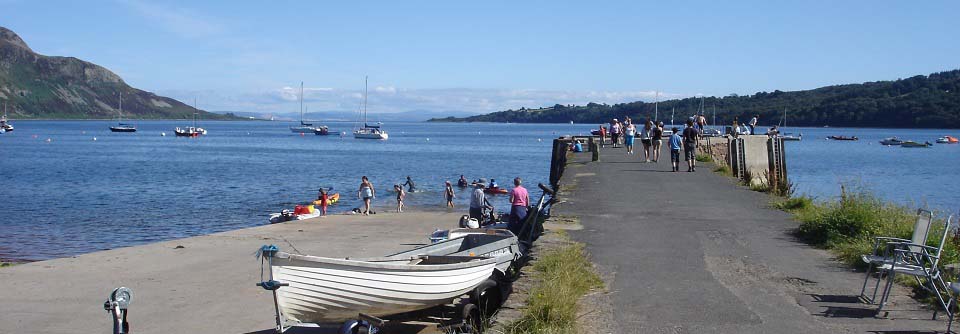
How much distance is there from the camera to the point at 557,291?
841 cm

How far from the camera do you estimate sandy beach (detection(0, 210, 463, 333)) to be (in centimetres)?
1337

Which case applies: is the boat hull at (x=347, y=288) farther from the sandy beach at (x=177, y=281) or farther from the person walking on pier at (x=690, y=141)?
the person walking on pier at (x=690, y=141)

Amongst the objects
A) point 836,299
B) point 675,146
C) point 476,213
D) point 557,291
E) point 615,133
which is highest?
point 615,133

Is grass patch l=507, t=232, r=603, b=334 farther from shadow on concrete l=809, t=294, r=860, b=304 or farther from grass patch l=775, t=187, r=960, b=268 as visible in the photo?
grass patch l=775, t=187, r=960, b=268

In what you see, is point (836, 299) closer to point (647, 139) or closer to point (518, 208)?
point (518, 208)

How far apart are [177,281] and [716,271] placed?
1071 cm

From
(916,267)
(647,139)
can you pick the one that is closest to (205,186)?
(647,139)

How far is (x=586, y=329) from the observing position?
26.1 feet

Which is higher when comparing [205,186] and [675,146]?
[675,146]

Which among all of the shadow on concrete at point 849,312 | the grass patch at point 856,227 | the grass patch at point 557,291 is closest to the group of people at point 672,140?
the grass patch at point 856,227

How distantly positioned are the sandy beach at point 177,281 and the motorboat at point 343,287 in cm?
123

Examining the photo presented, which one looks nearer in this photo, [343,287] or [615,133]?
[343,287]

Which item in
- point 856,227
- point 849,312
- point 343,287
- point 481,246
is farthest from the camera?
point 481,246

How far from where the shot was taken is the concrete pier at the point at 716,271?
8266mm
